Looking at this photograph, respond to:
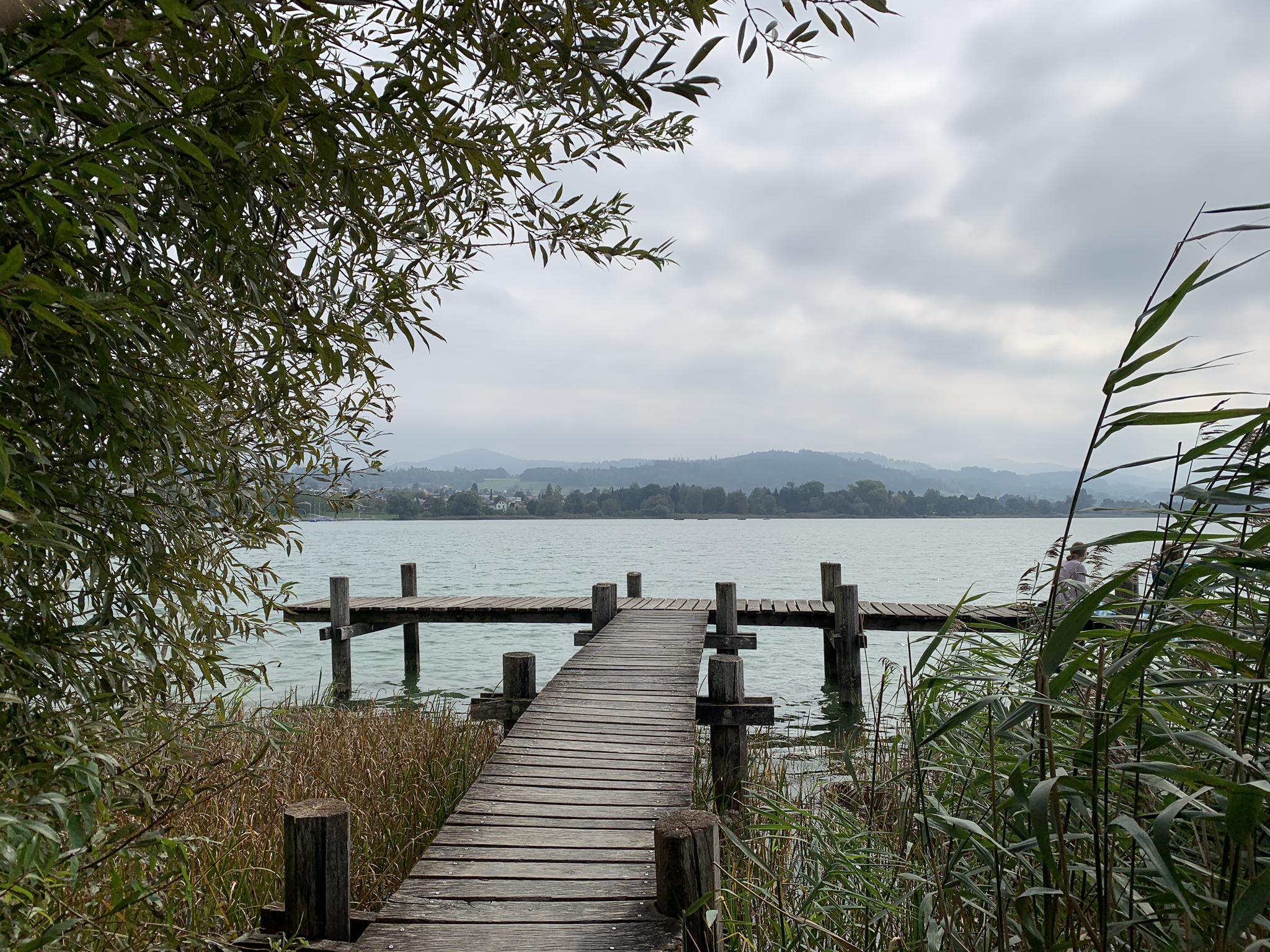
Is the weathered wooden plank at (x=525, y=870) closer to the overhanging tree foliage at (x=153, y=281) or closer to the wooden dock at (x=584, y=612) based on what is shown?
the overhanging tree foliage at (x=153, y=281)

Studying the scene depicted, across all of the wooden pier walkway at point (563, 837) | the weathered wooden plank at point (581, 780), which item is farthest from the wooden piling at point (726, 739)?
the weathered wooden plank at point (581, 780)

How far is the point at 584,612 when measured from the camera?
462 inches

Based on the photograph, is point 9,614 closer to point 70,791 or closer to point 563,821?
point 70,791

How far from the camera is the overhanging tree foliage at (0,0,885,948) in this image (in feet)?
4.94

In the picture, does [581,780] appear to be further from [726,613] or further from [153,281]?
[726,613]

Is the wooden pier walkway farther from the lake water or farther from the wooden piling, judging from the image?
the lake water

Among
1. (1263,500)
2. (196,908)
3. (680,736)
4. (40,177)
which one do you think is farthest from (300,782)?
(1263,500)

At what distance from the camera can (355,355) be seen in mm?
2615

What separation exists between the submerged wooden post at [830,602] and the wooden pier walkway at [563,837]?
17.7ft

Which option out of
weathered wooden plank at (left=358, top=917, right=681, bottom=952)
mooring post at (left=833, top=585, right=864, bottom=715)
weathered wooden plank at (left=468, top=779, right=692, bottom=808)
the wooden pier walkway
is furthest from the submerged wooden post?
weathered wooden plank at (left=358, top=917, right=681, bottom=952)

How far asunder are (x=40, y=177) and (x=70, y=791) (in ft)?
4.22

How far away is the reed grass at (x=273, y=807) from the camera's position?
2365mm

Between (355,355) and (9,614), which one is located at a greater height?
(355,355)

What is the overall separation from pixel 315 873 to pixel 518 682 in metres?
3.25
